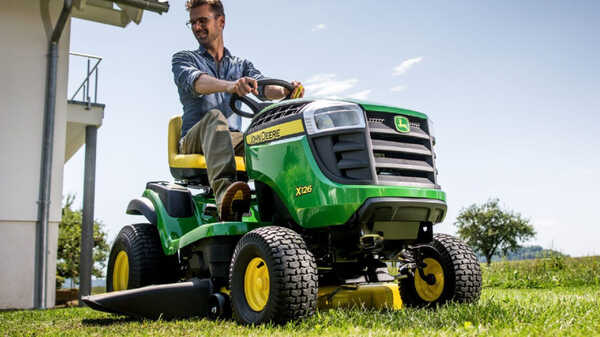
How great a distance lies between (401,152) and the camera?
3.39 m

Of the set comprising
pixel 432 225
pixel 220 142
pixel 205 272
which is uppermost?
pixel 220 142

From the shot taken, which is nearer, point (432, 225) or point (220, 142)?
point (432, 225)

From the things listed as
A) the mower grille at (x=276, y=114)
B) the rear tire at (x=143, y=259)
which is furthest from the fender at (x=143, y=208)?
the mower grille at (x=276, y=114)

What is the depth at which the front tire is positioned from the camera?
3.03 metres

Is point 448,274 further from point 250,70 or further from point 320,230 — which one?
point 250,70

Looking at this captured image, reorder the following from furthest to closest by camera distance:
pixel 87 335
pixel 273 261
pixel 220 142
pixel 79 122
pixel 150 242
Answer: pixel 79 122 < pixel 150 242 < pixel 220 142 < pixel 87 335 < pixel 273 261

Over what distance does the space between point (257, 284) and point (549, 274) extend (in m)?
5.18

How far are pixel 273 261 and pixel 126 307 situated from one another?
144 cm

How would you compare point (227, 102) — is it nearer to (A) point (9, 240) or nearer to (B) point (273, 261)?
(B) point (273, 261)

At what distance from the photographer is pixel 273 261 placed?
3066 mm

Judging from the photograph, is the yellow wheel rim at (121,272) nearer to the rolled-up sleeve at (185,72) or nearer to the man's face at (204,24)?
the rolled-up sleeve at (185,72)

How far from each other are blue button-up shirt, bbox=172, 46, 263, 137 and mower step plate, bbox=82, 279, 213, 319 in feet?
4.08

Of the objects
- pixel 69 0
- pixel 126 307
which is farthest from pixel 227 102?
pixel 69 0

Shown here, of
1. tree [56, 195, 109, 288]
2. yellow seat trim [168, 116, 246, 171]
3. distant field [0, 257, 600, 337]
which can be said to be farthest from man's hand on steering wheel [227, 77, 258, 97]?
tree [56, 195, 109, 288]
